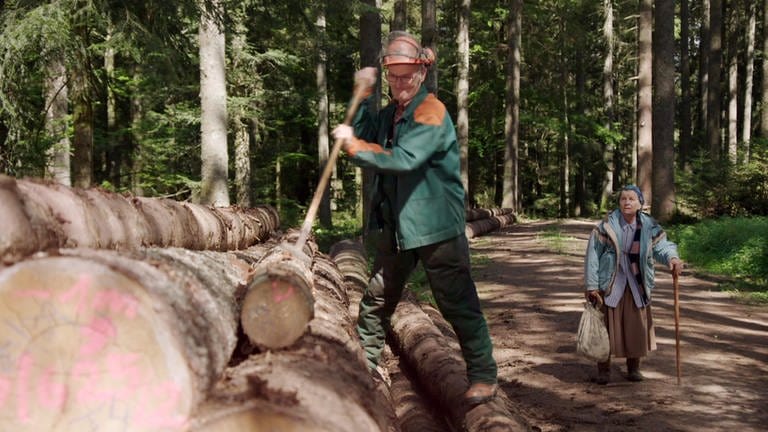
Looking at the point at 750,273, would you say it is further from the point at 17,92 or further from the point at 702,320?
the point at 17,92

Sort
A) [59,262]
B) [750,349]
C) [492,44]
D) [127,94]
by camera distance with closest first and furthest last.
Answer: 1. [59,262]
2. [750,349]
3. [127,94]
4. [492,44]

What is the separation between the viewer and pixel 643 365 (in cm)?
736

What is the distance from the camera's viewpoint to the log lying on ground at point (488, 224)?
70.7 ft

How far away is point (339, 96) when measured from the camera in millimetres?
31641

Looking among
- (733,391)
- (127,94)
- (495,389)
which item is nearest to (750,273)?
(733,391)

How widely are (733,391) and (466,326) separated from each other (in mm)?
3207

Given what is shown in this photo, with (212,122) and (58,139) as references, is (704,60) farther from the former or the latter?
(58,139)

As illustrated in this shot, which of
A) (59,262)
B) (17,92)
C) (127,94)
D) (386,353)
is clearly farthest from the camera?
(127,94)

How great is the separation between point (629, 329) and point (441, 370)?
2.33 m

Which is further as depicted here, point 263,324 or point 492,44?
point 492,44

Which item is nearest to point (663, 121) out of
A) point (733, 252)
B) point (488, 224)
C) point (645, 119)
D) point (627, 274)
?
point (645, 119)

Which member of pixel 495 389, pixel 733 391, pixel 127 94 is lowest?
pixel 733 391

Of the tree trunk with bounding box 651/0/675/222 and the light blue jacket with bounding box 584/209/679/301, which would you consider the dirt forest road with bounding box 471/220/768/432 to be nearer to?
the light blue jacket with bounding box 584/209/679/301

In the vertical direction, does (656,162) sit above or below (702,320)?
above
